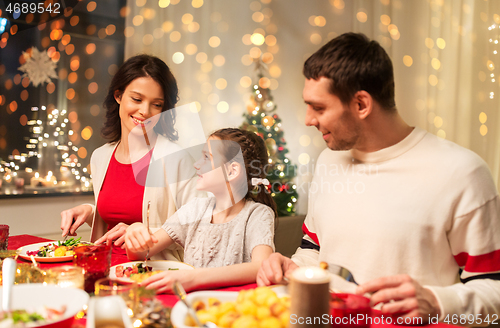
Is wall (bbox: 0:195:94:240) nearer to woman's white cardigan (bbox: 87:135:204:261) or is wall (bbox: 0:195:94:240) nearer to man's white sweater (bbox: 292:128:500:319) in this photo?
woman's white cardigan (bbox: 87:135:204:261)

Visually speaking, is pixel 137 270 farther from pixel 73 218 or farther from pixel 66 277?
pixel 73 218

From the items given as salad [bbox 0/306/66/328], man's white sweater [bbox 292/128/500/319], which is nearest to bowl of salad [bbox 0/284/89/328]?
salad [bbox 0/306/66/328]

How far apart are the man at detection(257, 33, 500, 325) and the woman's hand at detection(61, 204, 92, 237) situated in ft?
3.47

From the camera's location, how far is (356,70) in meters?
1.26

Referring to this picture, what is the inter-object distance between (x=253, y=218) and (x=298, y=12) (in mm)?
3552

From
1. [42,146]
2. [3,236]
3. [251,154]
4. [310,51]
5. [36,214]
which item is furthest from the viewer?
[310,51]

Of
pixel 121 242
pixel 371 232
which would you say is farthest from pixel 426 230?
pixel 121 242

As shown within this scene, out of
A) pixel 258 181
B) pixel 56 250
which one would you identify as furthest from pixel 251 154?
pixel 56 250

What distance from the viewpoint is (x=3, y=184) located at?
123 inches

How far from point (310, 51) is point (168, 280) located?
157 inches

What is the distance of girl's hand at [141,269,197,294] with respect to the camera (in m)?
1.00

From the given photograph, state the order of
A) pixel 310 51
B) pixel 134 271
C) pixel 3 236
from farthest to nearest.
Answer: pixel 310 51 → pixel 3 236 → pixel 134 271

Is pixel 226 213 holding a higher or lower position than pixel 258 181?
lower

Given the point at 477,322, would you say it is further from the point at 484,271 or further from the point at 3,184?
the point at 3,184
